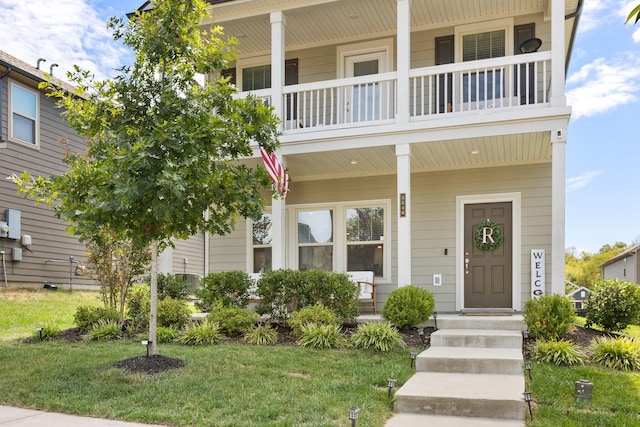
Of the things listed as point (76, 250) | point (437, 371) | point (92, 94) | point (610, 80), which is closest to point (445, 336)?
point (437, 371)

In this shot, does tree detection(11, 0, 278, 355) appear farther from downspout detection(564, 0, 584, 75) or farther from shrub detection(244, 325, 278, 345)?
downspout detection(564, 0, 584, 75)

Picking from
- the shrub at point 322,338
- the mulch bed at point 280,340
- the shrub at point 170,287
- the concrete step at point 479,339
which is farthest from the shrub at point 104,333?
the concrete step at point 479,339

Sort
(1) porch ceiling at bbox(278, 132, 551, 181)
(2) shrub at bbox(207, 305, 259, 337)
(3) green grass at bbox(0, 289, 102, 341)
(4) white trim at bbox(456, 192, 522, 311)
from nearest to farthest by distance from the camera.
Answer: (2) shrub at bbox(207, 305, 259, 337), (1) porch ceiling at bbox(278, 132, 551, 181), (3) green grass at bbox(0, 289, 102, 341), (4) white trim at bbox(456, 192, 522, 311)

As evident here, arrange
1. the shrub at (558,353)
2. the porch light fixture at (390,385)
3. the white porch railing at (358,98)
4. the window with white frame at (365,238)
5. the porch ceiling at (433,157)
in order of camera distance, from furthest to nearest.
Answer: the window with white frame at (365,238) → the white porch railing at (358,98) → the porch ceiling at (433,157) → the shrub at (558,353) → the porch light fixture at (390,385)

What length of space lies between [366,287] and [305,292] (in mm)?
1884

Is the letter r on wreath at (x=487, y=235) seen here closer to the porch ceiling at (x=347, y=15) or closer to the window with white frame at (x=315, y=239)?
the window with white frame at (x=315, y=239)

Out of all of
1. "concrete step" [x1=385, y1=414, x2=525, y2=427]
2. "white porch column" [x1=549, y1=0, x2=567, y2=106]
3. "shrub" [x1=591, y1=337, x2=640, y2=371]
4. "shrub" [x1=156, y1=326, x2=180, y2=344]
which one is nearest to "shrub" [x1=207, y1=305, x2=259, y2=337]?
"shrub" [x1=156, y1=326, x2=180, y2=344]

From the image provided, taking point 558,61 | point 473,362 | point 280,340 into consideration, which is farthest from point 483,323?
point 558,61

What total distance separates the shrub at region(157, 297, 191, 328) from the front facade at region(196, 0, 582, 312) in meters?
1.65

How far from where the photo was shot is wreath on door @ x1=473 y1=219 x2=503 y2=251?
9.59m

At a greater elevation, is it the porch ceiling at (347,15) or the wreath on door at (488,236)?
the porch ceiling at (347,15)

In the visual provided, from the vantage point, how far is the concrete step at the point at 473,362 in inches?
230

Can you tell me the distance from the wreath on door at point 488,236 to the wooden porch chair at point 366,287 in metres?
2.03

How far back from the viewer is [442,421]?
4.63 meters
